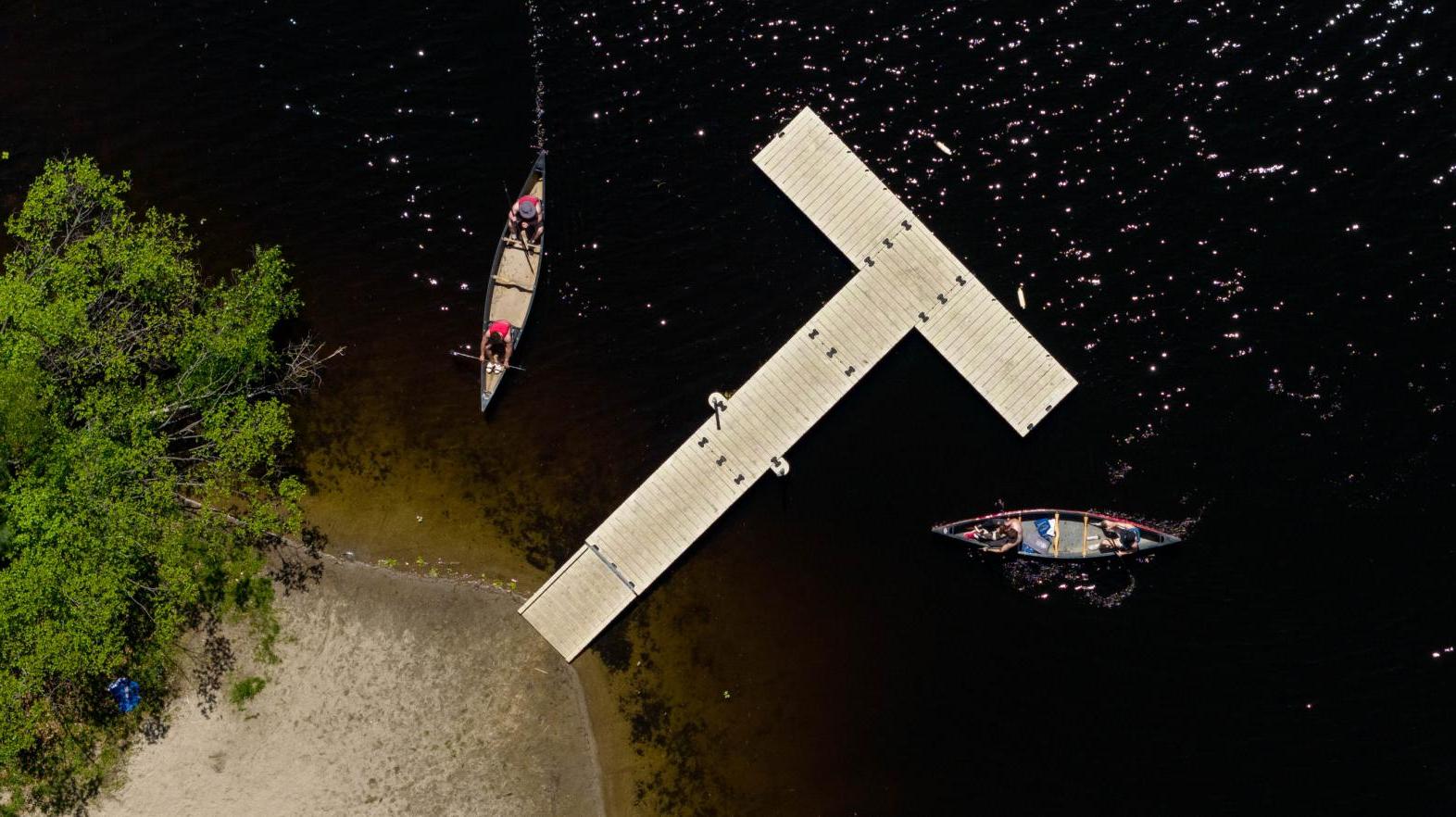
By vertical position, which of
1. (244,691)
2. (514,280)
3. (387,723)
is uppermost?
(514,280)

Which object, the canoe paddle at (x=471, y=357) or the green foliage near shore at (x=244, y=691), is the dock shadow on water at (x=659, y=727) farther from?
the green foliage near shore at (x=244, y=691)

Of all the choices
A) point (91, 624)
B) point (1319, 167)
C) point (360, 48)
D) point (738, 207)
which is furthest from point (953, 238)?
point (91, 624)

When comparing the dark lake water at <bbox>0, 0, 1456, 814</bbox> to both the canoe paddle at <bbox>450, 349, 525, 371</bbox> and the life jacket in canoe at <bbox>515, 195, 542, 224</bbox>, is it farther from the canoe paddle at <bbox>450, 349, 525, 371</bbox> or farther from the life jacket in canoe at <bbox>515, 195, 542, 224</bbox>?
the life jacket in canoe at <bbox>515, 195, 542, 224</bbox>

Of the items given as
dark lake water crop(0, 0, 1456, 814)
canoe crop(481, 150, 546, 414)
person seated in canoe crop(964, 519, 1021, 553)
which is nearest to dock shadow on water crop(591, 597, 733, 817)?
dark lake water crop(0, 0, 1456, 814)

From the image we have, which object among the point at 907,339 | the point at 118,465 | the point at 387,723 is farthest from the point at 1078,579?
the point at 118,465

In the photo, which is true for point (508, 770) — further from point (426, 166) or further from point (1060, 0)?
point (1060, 0)

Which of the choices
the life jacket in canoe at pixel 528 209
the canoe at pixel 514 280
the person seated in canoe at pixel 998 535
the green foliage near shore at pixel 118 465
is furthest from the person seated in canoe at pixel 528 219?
the person seated in canoe at pixel 998 535

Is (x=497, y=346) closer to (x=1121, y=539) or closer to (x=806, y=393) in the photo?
(x=806, y=393)
